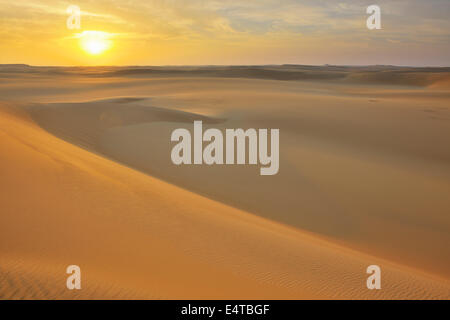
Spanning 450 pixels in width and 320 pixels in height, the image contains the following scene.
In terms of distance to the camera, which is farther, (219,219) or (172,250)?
(219,219)

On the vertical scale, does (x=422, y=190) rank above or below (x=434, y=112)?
below

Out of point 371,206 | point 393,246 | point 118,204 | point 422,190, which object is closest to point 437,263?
point 393,246

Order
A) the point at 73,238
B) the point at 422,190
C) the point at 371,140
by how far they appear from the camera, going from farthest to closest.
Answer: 1. the point at 371,140
2. the point at 422,190
3. the point at 73,238

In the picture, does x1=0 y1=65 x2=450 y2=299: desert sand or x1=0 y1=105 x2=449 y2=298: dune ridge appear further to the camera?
x1=0 y1=65 x2=450 y2=299: desert sand

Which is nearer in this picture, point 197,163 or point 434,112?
point 197,163

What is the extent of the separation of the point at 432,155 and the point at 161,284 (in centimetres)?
1170

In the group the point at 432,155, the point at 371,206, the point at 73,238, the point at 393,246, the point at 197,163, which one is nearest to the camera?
the point at 73,238

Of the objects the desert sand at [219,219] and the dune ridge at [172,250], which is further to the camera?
the desert sand at [219,219]

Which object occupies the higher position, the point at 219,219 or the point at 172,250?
the point at 219,219
